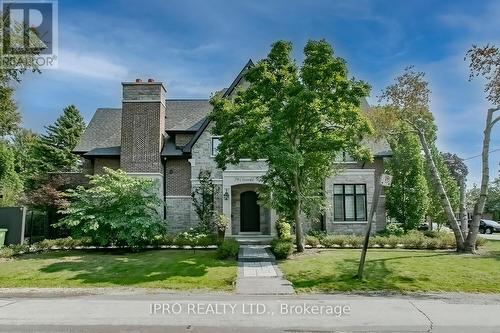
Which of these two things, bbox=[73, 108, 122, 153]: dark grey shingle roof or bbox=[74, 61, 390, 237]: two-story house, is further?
bbox=[73, 108, 122, 153]: dark grey shingle roof

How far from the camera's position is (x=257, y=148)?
15.1 metres

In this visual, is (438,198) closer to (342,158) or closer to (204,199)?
(342,158)

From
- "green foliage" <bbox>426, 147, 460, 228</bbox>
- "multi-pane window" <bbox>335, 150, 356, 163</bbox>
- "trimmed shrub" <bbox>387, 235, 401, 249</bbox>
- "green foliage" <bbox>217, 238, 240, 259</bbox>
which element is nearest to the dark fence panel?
"green foliage" <bbox>217, 238, 240, 259</bbox>

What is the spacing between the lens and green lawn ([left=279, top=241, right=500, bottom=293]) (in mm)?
10961

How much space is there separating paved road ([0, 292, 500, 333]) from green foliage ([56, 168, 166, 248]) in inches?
283

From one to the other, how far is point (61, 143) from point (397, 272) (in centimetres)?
3548

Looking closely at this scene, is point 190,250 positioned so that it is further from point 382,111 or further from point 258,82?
point 382,111

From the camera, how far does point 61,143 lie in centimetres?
3931

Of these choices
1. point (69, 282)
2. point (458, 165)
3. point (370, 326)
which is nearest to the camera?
point (370, 326)

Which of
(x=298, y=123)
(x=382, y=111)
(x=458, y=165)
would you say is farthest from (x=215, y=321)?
(x=458, y=165)

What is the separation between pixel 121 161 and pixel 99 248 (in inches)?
A: 251

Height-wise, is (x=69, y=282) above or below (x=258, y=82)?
below

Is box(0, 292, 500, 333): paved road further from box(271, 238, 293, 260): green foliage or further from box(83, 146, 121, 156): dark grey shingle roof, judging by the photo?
box(83, 146, 121, 156): dark grey shingle roof

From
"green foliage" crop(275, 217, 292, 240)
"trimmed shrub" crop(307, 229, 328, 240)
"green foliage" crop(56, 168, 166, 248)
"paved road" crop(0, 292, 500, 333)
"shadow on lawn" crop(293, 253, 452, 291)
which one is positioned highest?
"green foliage" crop(56, 168, 166, 248)
